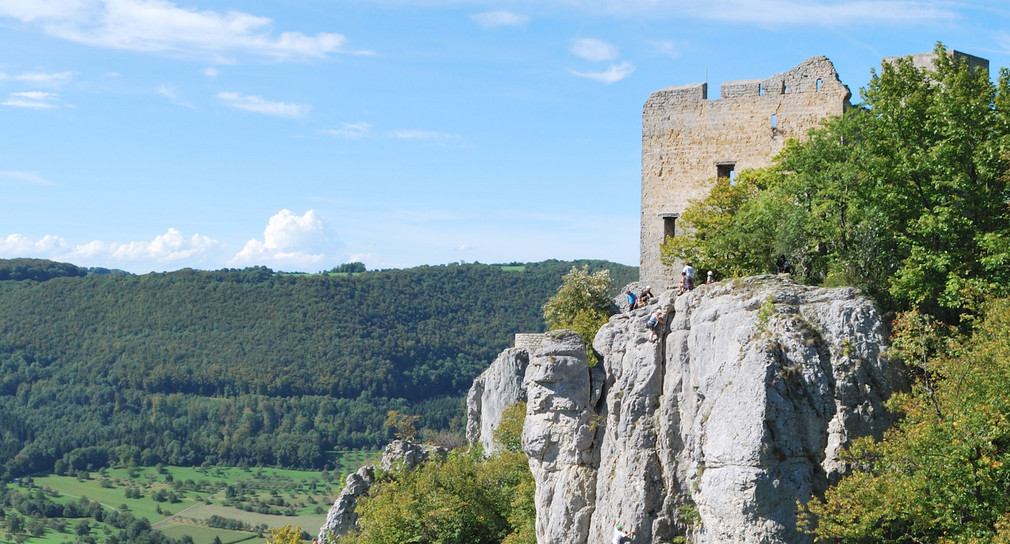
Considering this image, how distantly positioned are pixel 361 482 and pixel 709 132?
22.3 metres

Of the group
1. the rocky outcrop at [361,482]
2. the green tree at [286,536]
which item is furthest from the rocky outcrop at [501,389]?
the green tree at [286,536]

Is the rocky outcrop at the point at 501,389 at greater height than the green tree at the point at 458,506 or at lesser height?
greater

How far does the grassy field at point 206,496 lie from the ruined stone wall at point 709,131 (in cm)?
9035

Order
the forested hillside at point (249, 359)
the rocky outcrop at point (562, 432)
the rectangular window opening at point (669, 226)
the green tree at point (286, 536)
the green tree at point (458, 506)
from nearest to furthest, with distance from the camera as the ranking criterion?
the rocky outcrop at point (562, 432), the rectangular window opening at point (669, 226), the green tree at point (458, 506), the green tree at point (286, 536), the forested hillside at point (249, 359)

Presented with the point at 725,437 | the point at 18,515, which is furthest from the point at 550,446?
the point at 18,515

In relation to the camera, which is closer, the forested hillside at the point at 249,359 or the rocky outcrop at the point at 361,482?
the rocky outcrop at the point at 361,482

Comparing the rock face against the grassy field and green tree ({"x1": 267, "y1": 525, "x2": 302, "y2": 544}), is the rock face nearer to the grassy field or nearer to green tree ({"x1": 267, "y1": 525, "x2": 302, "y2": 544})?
green tree ({"x1": 267, "y1": 525, "x2": 302, "y2": 544})

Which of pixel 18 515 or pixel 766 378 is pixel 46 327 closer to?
pixel 18 515

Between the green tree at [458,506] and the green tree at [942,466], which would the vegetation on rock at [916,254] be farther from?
the green tree at [458,506]

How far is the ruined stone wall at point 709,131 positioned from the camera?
106 feet

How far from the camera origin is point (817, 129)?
104ft

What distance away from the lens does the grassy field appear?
124625mm

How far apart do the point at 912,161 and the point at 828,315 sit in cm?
484

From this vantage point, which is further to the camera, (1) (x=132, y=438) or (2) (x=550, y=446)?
(1) (x=132, y=438)
